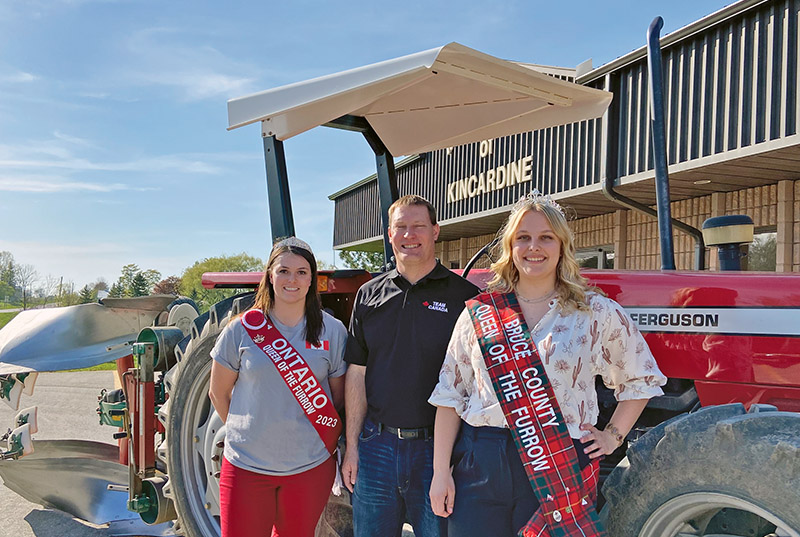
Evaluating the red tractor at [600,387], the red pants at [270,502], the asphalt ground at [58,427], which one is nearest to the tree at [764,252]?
the red tractor at [600,387]

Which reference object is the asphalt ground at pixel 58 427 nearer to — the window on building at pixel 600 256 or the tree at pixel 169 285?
the window on building at pixel 600 256

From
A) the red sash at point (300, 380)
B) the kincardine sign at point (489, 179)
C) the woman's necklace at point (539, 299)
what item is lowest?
the red sash at point (300, 380)

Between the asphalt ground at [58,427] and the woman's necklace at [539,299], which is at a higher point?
the woman's necklace at [539,299]

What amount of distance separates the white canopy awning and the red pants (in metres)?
1.41

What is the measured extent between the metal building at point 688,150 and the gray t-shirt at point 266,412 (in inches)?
158

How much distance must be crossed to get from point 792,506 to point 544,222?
96cm

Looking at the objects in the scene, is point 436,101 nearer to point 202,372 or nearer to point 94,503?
point 202,372

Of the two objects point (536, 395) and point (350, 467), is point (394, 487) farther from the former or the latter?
point (536, 395)

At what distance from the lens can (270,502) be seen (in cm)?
239

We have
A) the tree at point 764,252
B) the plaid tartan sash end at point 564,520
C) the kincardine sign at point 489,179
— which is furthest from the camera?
the kincardine sign at point 489,179

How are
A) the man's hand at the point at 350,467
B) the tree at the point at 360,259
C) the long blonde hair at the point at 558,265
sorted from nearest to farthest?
the long blonde hair at the point at 558,265 → the man's hand at the point at 350,467 → the tree at the point at 360,259

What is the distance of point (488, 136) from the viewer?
11.2 ft

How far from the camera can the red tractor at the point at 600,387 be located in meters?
1.77

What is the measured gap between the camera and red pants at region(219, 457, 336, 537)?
234 cm
